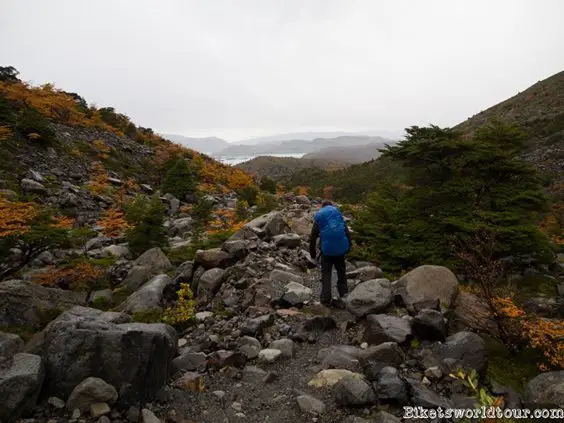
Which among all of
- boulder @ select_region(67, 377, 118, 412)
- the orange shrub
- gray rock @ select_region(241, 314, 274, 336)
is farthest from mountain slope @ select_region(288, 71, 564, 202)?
boulder @ select_region(67, 377, 118, 412)

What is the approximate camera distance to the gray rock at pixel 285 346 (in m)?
5.42

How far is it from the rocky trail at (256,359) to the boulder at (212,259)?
1.57 metres

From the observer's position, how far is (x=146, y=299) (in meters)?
7.42

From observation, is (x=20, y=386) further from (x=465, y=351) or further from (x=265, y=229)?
(x=265, y=229)

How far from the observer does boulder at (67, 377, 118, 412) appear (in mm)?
3834

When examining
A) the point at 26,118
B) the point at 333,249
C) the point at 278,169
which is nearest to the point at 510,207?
the point at 333,249

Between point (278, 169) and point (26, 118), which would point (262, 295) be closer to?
point (26, 118)

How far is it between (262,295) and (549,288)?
8857mm

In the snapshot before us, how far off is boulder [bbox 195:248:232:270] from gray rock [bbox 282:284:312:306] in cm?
209

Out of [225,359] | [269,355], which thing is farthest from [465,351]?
[225,359]

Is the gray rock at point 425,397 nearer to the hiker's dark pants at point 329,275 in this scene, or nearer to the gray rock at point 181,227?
the hiker's dark pants at point 329,275

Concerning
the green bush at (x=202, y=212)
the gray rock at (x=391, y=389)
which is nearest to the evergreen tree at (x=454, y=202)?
the gray rock at (x=391, y=389)

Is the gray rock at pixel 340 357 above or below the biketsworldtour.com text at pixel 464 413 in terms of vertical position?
above

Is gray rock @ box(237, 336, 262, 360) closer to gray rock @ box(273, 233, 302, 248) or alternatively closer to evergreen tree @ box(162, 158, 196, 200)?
gray rock @ box(273, 233, 302, 248)
